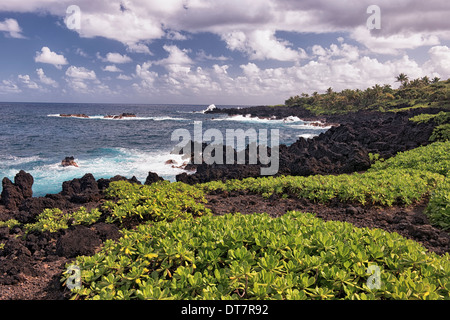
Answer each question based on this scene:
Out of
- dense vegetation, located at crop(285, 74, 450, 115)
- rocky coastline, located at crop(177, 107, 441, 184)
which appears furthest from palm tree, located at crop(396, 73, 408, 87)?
rocky coastline, located at crop(177, 107, 441, 184)

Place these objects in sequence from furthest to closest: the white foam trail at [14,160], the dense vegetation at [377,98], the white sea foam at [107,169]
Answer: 1. the dense vegetation at [377,98]
2. the white foam trail at [14,160]
3. the white sea foam at [107,169]

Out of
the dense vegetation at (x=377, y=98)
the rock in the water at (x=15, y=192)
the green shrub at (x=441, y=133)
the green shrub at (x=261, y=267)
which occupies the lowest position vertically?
the rock in the water at (x=15, y=192)

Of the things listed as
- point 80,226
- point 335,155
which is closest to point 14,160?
point 80,226

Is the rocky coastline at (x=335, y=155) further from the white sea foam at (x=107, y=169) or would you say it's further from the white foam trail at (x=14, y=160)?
the white foam trail at (x=14, y=160)

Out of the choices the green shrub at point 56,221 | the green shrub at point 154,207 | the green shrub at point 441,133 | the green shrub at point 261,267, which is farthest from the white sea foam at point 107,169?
the green shrub at point 441,133

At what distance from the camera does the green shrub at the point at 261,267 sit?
103 inches

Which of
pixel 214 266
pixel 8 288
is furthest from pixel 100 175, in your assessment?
pixel 214 266

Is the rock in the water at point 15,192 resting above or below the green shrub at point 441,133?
below

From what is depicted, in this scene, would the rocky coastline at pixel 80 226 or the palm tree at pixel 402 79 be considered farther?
the palm tree at pixel 402 79

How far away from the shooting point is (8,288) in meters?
4.62

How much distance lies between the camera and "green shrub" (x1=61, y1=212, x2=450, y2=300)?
2613 millimetres

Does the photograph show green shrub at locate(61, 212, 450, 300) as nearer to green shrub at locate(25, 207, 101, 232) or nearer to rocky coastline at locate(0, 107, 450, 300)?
rocky coastline at locate(0, 107, 450, 300)

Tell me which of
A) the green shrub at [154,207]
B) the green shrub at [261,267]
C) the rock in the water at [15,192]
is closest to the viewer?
the green shrub at [261,267]
